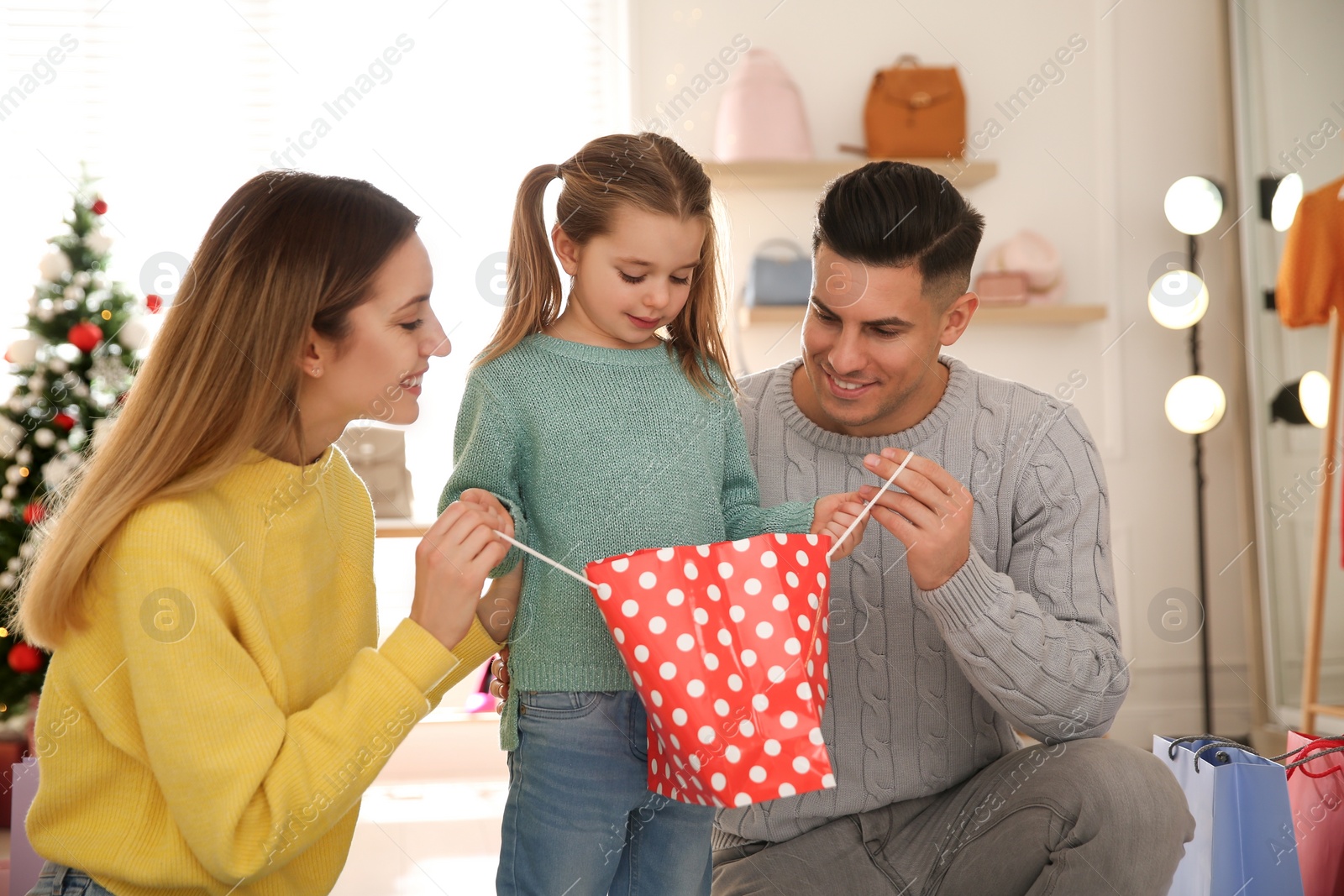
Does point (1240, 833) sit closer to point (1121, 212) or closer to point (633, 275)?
point (633, 275)

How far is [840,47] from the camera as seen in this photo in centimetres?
434

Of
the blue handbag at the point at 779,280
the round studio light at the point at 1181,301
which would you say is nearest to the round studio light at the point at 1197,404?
the round studio light at the point at 1181,301

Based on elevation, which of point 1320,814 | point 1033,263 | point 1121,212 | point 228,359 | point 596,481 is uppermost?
point 1121,212

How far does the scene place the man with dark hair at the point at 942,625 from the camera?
5.29ft

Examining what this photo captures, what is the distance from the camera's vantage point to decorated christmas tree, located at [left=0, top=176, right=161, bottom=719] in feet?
10.9

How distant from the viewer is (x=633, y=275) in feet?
5.27

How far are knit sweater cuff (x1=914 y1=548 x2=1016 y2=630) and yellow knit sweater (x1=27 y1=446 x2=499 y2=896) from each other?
2.31 feet

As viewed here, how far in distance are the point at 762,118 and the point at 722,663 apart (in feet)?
10.3

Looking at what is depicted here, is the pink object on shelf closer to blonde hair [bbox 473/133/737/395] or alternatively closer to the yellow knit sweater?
blonde hair [bbox 473/133/737/395]

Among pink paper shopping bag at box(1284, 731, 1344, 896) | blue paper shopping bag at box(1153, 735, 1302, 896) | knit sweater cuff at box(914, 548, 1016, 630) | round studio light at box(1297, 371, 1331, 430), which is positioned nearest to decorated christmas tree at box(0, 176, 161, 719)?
knit sweater cuff at box(914, 548, 1016, 630)

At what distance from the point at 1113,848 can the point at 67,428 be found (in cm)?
315

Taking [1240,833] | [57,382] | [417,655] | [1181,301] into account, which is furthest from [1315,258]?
[57,382]

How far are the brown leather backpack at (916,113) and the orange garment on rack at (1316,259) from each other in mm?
1231

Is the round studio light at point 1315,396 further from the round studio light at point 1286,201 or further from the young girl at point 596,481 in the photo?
the young girl at point 596,481
